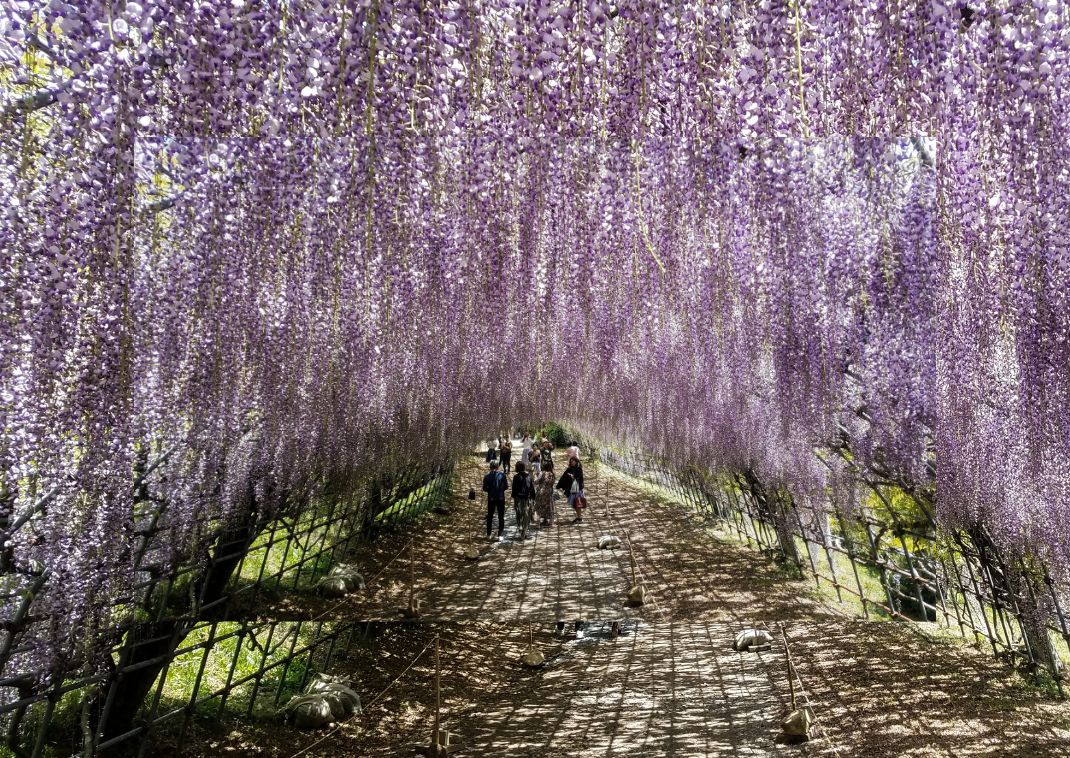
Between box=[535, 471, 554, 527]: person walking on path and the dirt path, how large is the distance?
2.11 metres

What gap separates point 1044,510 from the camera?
7.39 meters

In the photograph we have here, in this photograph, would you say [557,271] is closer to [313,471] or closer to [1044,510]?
[313,471]

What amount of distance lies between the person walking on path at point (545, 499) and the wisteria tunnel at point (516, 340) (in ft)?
9.39

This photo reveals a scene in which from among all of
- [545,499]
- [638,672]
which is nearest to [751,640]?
[638,672]

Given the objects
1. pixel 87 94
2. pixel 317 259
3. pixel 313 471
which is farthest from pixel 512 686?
pixel 87 94

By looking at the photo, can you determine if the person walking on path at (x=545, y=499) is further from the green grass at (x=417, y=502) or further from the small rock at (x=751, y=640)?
the small rock at (x=751, y=640)

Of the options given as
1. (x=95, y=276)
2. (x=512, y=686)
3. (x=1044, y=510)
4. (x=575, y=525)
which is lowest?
(x=512, y=686)

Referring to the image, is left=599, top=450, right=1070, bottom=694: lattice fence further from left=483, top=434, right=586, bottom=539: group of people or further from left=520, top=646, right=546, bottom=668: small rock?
left=520, top=646, right=546, bottom=668: small rock

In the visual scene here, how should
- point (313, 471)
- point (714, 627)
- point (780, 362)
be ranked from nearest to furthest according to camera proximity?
1. point (780, 362)
2. point (313, 471)
3. point (714, 627)

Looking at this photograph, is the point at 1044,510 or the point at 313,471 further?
the point at 313,471


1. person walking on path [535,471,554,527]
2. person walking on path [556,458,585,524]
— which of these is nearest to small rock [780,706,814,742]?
person walking on path [535,471,554,527]

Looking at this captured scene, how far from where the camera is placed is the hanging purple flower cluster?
338 centimetres

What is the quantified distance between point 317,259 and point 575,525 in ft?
43.1

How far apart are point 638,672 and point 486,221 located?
642 cm
